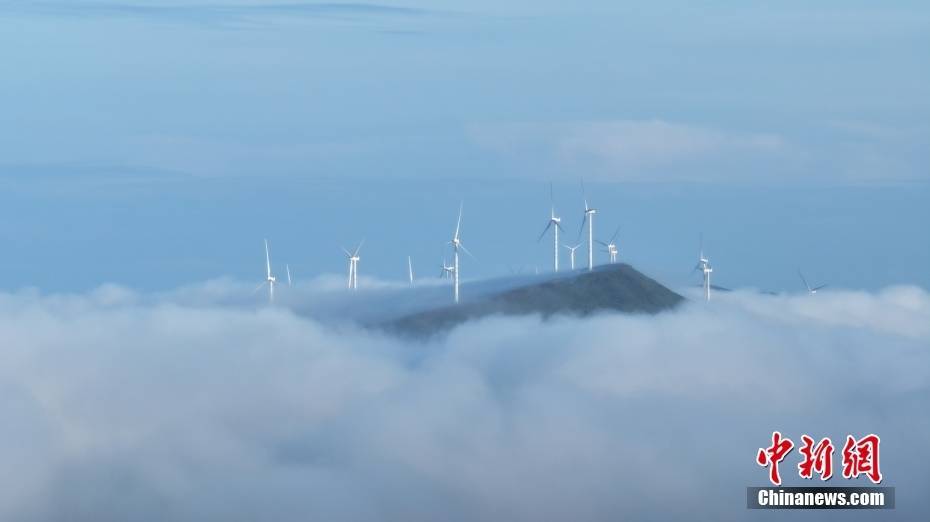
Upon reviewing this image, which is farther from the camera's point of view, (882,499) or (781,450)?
(781,450)

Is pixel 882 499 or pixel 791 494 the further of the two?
pixel 791 494
